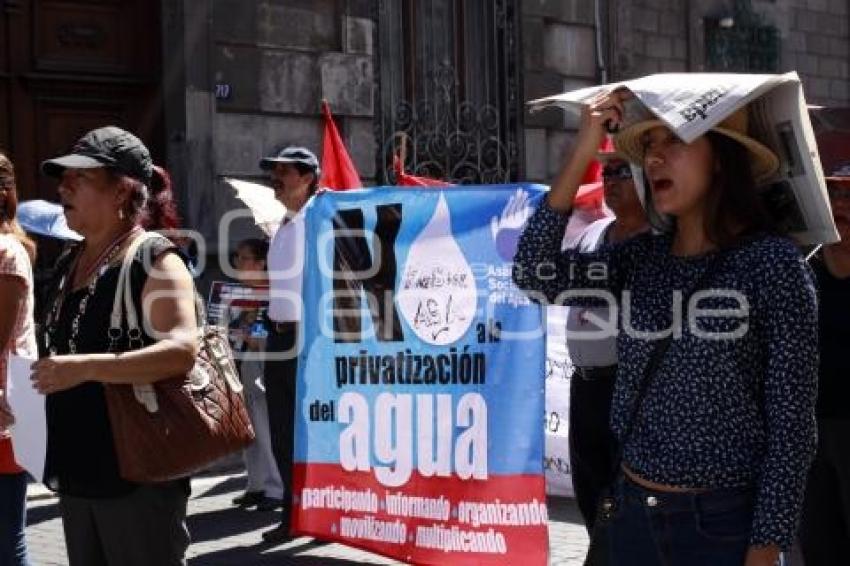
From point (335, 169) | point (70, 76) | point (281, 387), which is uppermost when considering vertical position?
point (70, 76)

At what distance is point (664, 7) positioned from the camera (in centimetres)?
1573

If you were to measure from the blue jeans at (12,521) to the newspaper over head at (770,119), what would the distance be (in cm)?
238

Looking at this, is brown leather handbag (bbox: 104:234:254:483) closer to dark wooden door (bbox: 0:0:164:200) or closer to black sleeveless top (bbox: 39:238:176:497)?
black sleeveless top (bbox: 39:238:176:497)

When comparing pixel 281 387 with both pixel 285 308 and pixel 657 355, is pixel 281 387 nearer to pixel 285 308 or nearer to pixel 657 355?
pixel 285 308

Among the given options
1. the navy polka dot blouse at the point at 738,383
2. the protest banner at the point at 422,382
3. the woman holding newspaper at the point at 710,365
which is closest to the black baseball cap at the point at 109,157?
the woman holding newspaper at the point at 710,365

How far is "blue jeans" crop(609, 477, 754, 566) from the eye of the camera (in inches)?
120

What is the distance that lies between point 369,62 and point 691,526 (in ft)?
32.8

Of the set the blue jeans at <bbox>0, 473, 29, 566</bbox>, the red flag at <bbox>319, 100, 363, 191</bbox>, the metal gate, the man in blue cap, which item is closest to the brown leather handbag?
the blue jeans at <bbox>0, 473, 29, 566</bbox>

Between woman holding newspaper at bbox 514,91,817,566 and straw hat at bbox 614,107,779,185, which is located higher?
straw hat at bbox 614,107,779,185

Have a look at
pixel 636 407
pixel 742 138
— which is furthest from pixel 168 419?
Answer: pixel 742 138

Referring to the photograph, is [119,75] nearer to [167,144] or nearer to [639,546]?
[167,144]

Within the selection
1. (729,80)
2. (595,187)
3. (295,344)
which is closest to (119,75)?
(295,344)

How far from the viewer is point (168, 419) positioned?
12.9 ft

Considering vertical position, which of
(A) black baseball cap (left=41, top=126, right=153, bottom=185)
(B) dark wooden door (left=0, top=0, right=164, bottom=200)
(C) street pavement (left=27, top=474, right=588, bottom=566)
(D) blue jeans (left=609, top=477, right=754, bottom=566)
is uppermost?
(B) dark wooden door (left=0, top=0, right=164, bottom=200)
